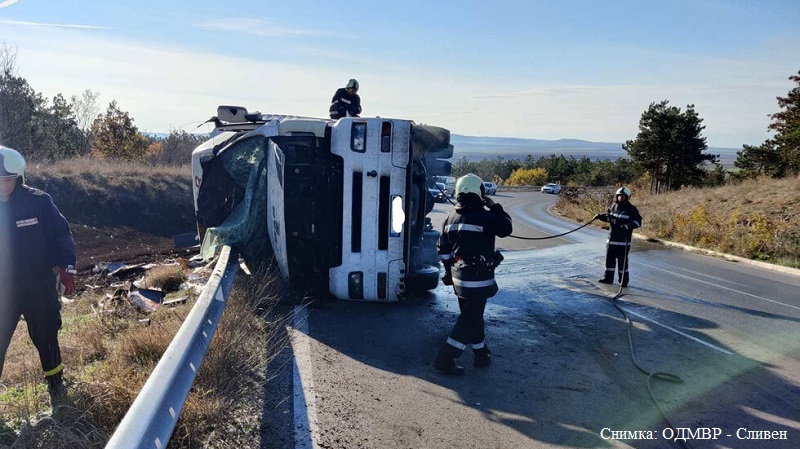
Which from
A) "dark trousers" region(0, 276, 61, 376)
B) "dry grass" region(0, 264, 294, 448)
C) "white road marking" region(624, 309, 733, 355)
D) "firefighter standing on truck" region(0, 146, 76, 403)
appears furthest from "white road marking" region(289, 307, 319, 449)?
"white road marking" region(624, 309, 733, 355)

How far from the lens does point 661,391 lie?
183 inches

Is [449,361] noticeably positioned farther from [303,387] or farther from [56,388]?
[56,388]

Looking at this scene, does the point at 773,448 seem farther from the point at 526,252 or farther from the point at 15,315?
the point at 526,252

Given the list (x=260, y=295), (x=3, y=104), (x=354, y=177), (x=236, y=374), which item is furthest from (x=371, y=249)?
(x=3, y=104)

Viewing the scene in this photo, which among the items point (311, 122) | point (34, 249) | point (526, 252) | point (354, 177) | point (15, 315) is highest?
point (311, 122)

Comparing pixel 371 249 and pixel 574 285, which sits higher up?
pixel 371 249

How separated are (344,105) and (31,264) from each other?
5.69 metres

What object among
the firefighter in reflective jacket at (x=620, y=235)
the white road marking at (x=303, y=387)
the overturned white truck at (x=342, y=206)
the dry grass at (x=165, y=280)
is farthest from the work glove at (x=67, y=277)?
the firefighter in reflective jacket at (x=620, y=235)

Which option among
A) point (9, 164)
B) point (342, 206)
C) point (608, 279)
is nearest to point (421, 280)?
point (342, 206)

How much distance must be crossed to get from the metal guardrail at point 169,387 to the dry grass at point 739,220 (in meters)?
11.8

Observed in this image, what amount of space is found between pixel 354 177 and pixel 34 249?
10.9 ft

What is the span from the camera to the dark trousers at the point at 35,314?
405 cm

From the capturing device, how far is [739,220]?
15.1 m

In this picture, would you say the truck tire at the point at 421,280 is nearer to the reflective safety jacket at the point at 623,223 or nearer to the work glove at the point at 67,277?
the reflective safety jacket at the point at 623,223
